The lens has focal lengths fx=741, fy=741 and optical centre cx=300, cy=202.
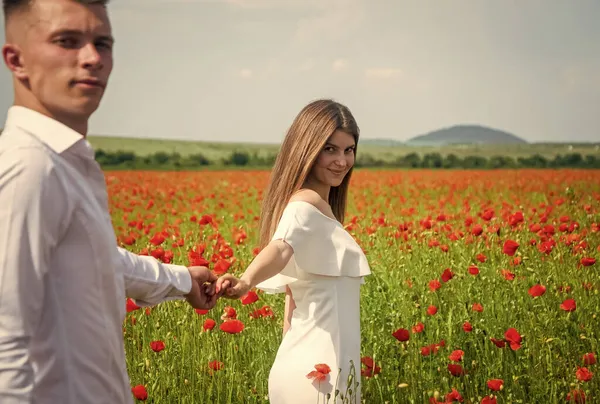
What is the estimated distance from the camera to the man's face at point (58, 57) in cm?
128

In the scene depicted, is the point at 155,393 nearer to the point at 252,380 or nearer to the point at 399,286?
the point at 252,380

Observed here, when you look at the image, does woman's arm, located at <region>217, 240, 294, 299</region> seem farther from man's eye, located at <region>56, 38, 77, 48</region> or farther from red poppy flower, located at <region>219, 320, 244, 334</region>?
man's eye, located at <region>56, 38, 77, 48</region>

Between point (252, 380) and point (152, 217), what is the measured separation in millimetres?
5111

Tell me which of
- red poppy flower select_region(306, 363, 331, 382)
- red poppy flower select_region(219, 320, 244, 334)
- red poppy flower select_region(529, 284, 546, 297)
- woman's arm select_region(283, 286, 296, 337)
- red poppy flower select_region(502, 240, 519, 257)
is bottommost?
red poppy flower select_region(306, 363, 331, 382)

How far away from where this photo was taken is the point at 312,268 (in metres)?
2.16

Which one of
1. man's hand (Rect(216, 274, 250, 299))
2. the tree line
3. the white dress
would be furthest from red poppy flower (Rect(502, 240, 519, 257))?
the tree line

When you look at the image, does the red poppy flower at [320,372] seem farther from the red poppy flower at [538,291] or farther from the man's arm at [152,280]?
the red poppy flower at [538,291]

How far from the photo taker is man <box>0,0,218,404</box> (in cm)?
114

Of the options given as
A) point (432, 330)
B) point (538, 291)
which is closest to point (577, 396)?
point (538, 291)

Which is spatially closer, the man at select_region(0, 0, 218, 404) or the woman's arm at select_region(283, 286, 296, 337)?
the man at select_region(0, 0, 218, 404)

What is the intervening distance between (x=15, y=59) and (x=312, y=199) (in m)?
1.12

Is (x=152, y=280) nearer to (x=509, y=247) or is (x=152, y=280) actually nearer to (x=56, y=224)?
(x=56, y=224)

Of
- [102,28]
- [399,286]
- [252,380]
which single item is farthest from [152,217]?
[102,28]

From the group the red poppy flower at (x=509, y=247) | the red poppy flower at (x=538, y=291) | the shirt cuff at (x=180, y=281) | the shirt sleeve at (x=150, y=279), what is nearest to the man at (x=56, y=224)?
the shirt sleeve at (x=150, y=279)
